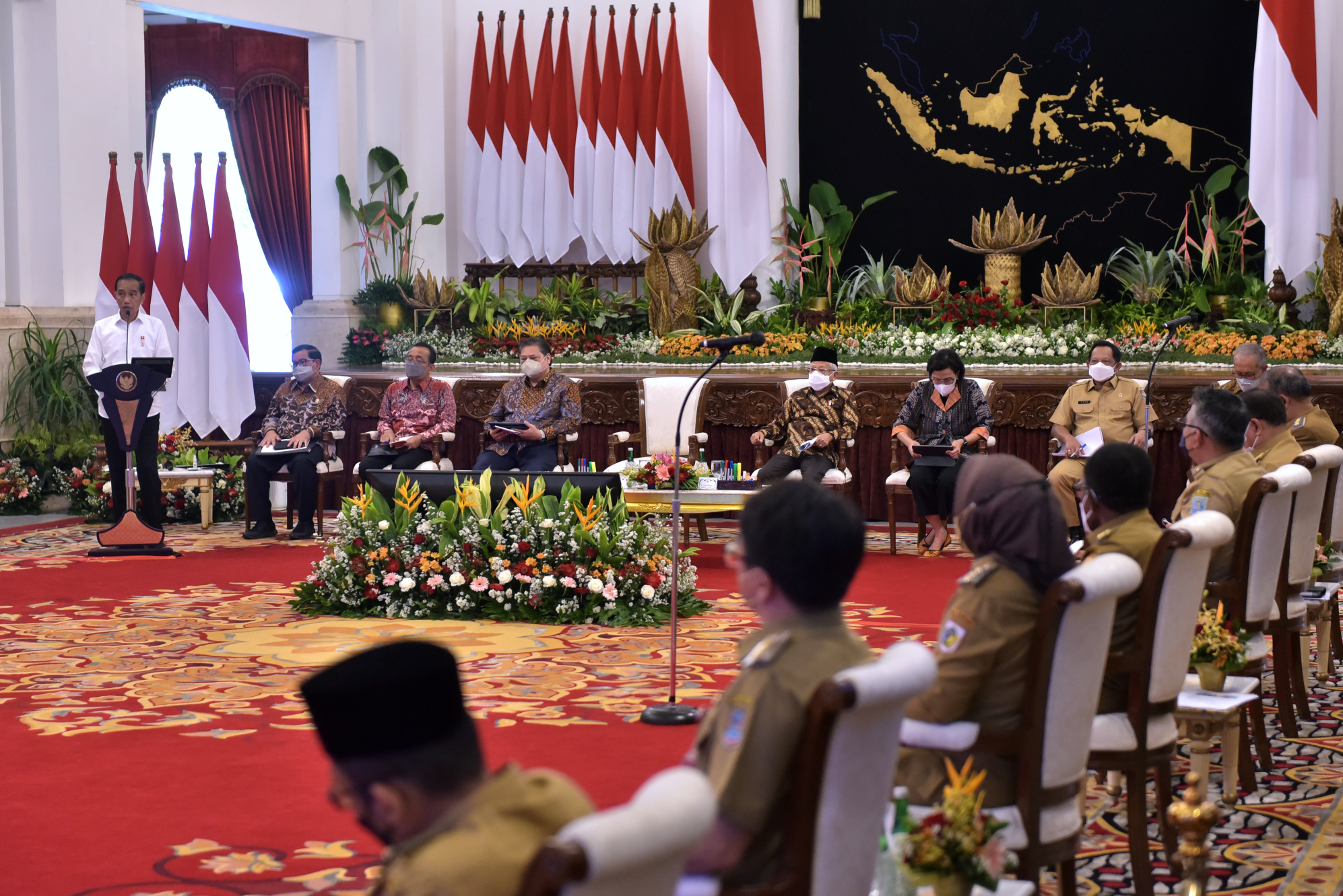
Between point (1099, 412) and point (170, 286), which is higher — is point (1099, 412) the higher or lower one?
the lower one

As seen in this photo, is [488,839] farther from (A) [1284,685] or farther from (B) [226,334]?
(B) [226,334]

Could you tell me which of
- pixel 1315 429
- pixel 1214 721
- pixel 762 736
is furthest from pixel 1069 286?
pixel 762 736

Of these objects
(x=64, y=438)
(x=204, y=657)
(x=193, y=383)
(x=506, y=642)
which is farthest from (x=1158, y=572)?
(x=64, y=438)

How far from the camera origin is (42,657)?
6.04m

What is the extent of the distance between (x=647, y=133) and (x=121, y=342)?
5349 mm

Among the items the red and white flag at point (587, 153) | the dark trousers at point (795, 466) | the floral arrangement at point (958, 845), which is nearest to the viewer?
the floral arrangement at point (958, 845)

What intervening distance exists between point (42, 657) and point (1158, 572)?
15.5 ft

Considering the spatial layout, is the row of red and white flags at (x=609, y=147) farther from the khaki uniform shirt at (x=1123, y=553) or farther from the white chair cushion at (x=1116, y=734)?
the white chair cushion at (x=1116, y=734)

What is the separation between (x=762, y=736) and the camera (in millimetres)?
2045

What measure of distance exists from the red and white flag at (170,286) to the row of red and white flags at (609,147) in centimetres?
304

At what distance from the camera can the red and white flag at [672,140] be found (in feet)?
41.7

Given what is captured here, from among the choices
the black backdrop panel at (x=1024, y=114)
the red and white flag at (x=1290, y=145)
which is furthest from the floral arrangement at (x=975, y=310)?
the red and white flag at (x=1290, y=145)

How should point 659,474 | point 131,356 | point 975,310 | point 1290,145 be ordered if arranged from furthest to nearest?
point 975,310 → point 1290,145 → point 131,356 → point 659,474

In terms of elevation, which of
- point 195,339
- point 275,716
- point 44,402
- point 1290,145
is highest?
point 1290,145
